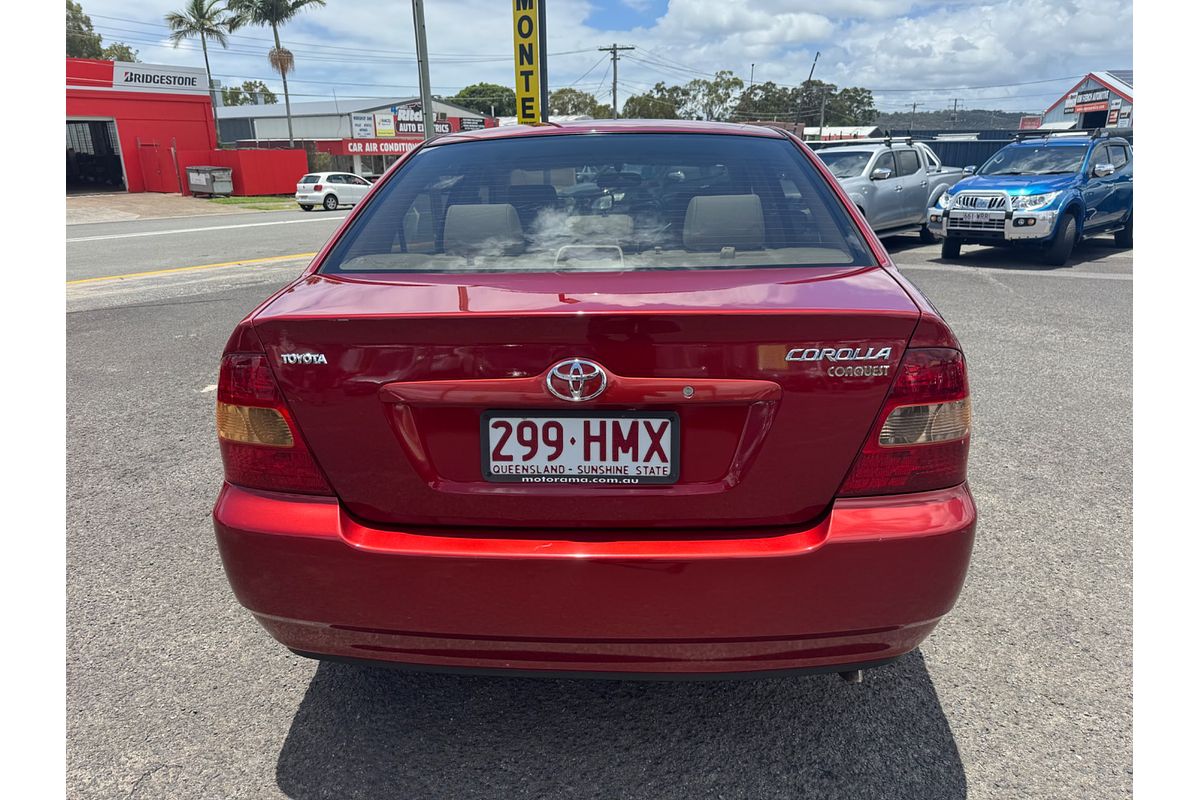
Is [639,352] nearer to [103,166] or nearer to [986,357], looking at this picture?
[986,357]

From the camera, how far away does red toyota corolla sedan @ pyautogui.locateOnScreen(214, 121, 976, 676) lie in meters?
1.75

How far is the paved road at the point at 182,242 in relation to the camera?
12.7 m

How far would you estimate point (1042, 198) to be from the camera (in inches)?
446

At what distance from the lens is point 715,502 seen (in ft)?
5.94

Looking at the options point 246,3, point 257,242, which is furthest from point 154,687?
point 246,3

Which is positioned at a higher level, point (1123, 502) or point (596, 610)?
point (596, 610)

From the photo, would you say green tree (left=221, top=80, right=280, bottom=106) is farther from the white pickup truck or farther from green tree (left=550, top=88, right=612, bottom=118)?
the white pickup truck

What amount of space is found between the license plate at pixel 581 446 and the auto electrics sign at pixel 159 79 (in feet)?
135

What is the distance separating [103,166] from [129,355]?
36.7 metres

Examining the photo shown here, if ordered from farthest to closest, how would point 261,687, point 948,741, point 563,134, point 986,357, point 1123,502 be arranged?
1. point 986,357
2. point 1123,502
3. point 563,134
4. point 261,687
5. point 948,741

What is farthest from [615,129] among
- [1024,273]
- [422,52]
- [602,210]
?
[422,52]

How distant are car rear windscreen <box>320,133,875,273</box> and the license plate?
55 centimetres

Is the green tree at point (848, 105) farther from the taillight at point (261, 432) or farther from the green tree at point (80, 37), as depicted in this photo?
the taillight at point (261, 432)

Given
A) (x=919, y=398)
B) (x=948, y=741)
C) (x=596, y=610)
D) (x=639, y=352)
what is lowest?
(x=948, y=741)
